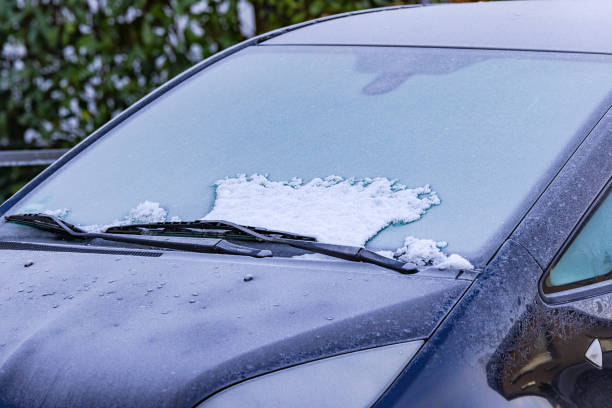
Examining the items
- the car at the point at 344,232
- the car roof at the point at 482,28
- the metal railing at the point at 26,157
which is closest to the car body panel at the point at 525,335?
the car at the point at 344,232

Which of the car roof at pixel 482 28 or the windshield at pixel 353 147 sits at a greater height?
the car roof at pixel 482 28

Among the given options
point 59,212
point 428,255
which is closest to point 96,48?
point 59,212

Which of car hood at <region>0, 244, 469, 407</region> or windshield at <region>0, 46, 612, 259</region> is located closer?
car hood at <region>0, 244, 469, 407</region>

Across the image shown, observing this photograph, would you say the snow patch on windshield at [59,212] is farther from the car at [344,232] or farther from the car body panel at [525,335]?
the car body panel at [525,335]

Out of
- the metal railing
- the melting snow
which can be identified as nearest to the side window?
the melting snow

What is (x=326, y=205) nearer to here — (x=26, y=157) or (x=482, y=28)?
(x=482, y=28)

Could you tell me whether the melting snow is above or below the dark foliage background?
above

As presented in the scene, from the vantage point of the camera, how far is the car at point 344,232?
1.60 metres

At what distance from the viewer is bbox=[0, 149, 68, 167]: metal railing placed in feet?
12.3

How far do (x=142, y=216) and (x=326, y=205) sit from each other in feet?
1.68

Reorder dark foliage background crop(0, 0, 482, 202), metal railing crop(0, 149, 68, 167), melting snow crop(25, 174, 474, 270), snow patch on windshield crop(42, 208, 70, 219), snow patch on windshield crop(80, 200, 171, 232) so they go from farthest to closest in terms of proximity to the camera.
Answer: dark foliage background crop(0, 0, 482, 202) < metal railing crop(0, 149, 68, 167) < snow patch on windshield crop(42, 208, 70, 219) < snow patch on windshield crop(80, 200, 171, 232) < melting snow crop(25, 174, 474, 270)

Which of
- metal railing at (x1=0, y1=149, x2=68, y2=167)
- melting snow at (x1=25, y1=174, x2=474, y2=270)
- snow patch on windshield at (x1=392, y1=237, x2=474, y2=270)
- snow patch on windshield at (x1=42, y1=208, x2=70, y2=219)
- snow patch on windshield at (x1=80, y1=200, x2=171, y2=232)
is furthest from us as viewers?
metal railing at (x1=0, y1=149, x2=68, y2=167)

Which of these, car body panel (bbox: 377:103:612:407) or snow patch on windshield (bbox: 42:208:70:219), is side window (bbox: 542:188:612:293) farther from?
snow patch on windshield (bbox: 42:208:70:219)

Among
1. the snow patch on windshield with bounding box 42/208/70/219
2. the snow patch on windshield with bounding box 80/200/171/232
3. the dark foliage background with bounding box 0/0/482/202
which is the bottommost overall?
the dark foliage background with bounding box 0/0/482/202
